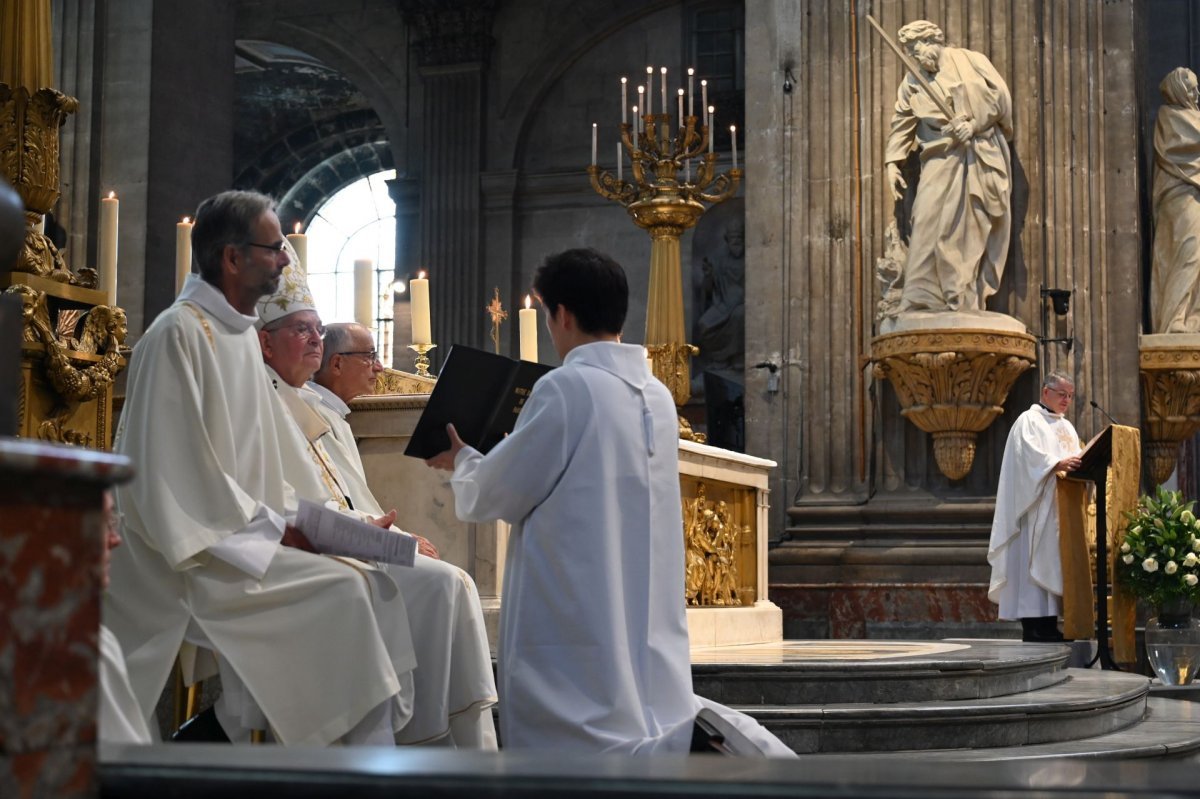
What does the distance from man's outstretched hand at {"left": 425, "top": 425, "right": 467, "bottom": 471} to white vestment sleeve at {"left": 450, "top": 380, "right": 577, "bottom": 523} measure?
0.51 ft

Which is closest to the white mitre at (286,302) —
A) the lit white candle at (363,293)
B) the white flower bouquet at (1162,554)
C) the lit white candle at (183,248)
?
the lit white candle at (183,248)

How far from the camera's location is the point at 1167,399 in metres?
11.1

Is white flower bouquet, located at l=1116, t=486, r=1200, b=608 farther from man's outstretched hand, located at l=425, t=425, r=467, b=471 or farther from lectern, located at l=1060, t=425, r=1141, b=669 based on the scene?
man's outstretched hand, located at l=425, t=425, r=467, b=471

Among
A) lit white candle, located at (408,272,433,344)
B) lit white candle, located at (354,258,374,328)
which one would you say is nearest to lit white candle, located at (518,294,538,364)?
lit white candle, located at (408,272,433,344)

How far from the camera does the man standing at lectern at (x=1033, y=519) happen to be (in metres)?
9.73

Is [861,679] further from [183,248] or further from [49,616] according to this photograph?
[49,616]

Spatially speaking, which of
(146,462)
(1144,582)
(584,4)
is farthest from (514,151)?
(146,462)

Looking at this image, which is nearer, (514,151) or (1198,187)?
(1198,187)

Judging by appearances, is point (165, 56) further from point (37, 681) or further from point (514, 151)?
point (37, 681)

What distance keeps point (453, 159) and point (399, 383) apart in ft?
45.5

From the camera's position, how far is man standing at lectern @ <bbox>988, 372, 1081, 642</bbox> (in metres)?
9.73

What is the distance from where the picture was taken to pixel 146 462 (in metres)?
3.55

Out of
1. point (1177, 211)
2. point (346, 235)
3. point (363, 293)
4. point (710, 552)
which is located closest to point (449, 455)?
point (363, 293)

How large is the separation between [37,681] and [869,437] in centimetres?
979
